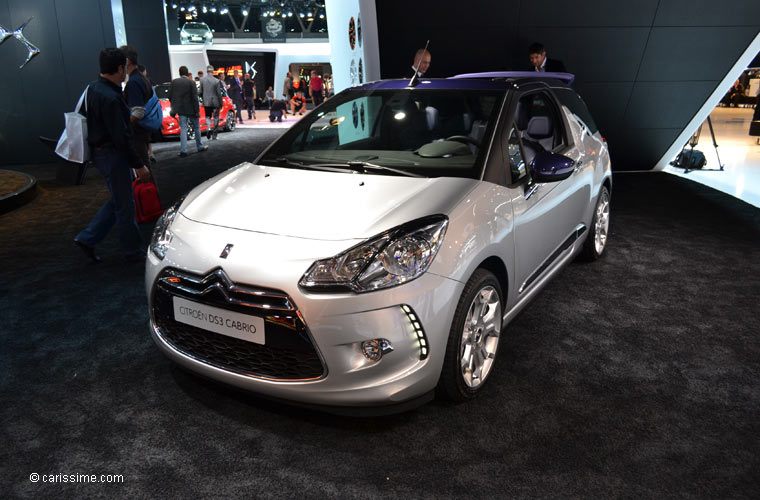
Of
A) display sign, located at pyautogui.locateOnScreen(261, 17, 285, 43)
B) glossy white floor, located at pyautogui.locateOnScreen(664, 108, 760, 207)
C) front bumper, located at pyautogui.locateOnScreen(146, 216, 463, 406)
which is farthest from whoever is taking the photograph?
display sign, located at pyautogui.locateOnScreen(261, 17, 285, 43)

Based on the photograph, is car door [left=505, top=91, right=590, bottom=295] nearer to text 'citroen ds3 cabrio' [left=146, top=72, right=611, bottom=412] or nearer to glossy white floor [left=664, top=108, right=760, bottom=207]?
text 'citroen ds3 cabrio' [left=146, top=72, right=611, bottom=412]

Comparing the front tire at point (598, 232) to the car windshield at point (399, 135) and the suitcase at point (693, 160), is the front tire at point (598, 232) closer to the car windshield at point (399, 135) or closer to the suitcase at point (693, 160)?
the car windshield at point (399, 135)

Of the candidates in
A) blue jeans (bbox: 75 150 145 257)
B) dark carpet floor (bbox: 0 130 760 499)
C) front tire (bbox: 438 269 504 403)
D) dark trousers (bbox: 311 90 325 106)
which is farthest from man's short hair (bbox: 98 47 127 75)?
dark trousers (bbox: 311 90 325 106)

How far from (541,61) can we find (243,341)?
5582 mm

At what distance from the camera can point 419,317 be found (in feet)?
6.57

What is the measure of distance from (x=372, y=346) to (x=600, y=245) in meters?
2.97

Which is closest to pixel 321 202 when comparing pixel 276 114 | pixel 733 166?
pixel 733 166

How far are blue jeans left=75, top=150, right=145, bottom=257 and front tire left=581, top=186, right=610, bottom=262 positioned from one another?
3416mm

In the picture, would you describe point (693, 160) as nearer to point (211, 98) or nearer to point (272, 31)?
point (211, 98)

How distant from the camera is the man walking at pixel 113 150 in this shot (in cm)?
383

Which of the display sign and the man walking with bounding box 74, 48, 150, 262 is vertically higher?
the display sign

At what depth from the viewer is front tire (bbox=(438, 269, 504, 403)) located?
2193mm

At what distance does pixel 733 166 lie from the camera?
29.3ft

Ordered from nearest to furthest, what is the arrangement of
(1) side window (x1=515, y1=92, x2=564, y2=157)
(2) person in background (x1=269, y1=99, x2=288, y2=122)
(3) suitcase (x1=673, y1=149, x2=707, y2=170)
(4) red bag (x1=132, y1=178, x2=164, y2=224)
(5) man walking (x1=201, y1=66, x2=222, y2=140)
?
1. (1) side window (x1=515, y1=92, x2=564, y2=157)
2. (4) red bag (x1=132, y1=178, x2=164, y2=224)
3. (3) suitcase (x1=673, y1=149, x2=707, y2=170)
4. (5) man walking (x1=201, y1=66, x2=222, y2=140)
5. (2) person in background (x1=269, y1=99, x2=288, y2=122)
